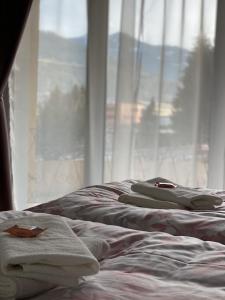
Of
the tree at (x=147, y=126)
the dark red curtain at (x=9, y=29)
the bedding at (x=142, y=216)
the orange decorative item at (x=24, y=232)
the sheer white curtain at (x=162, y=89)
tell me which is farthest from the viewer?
the tree at (x=147, y=126)

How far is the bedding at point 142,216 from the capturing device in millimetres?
1604

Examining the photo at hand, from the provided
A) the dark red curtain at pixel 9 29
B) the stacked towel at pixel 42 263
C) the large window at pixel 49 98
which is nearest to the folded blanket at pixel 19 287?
the stacked towel at pixel 42 263

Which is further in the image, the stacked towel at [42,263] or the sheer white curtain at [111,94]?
the sheer white curtain at [111,94]

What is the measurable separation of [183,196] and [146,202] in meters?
0.15

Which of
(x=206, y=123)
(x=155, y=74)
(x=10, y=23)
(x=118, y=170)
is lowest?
(x=118, y=170)

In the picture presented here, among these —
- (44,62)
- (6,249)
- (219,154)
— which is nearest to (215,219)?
(6,249)

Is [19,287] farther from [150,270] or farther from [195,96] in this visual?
[195,96]

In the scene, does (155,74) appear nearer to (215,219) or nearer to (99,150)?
(99,150)

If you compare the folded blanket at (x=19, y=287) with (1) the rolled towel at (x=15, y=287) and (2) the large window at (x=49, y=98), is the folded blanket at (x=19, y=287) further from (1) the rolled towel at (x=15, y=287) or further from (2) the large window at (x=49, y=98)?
(2) the large window at (x=49, y=98)

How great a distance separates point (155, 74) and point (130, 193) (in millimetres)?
1384

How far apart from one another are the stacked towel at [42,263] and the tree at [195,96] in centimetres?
224

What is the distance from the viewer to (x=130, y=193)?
206 cm

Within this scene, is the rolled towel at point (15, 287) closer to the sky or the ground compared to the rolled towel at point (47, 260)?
closer to the ground

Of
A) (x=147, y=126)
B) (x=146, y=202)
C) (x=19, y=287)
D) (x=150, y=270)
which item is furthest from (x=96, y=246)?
(x=147, y=126)
